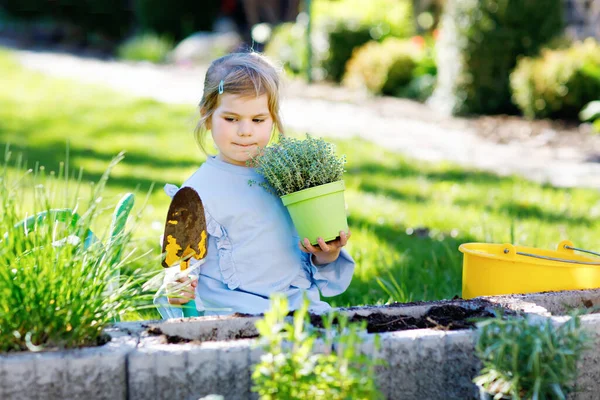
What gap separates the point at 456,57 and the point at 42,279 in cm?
694

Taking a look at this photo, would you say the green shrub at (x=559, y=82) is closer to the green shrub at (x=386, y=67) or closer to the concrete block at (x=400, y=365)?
the green shrub at (x=386, y=67)

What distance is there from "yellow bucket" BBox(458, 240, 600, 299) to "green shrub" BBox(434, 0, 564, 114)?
5867mm

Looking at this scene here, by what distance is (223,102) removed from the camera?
2582mm

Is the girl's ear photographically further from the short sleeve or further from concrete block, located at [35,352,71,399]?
concrete block, located at [35,352,71,399]

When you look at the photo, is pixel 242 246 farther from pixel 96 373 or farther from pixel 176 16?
pixel 176 16

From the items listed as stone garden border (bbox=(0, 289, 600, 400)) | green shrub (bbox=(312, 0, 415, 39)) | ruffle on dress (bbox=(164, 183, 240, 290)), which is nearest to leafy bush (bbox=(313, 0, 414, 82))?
green shrub (bbox=(312, 0, 415, 39))

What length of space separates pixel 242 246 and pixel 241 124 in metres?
0.40

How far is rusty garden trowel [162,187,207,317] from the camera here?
96.1 inches

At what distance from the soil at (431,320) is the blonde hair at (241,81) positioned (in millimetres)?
857

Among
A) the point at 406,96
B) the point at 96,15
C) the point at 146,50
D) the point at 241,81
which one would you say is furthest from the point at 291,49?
the point at 241,81

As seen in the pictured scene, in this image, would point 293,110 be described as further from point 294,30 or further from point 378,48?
point 294,30

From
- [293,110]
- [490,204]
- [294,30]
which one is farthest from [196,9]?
[490,204]

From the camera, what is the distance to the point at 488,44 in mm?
8055

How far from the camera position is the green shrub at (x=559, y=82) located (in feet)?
24.1
